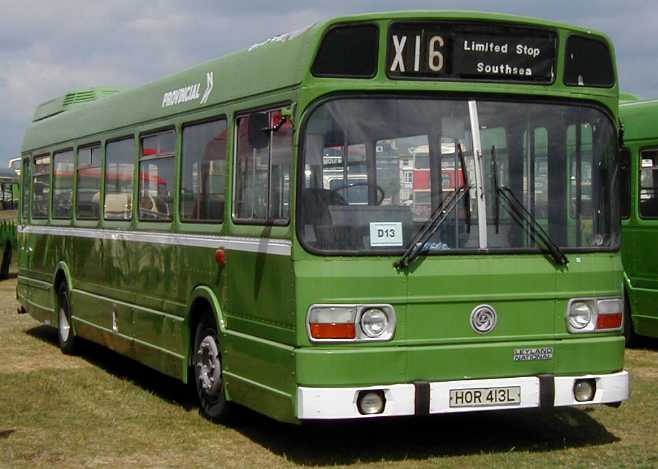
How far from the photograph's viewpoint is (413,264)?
8.52 metres

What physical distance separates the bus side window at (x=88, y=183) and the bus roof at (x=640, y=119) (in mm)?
6034

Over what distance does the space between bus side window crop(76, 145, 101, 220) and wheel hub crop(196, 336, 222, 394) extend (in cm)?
387

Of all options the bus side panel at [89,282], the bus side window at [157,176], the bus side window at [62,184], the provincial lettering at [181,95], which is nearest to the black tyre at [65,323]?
the bus side panel at [89,282]

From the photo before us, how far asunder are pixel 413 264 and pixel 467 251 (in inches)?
16.6

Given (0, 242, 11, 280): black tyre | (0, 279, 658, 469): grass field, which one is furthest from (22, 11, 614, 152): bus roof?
(0, 242, 11, 280): black tyre

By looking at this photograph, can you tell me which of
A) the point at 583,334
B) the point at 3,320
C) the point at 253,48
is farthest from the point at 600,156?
the point at 3,320

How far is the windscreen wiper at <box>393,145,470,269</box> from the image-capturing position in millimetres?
8484

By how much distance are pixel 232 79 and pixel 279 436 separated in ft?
8.88

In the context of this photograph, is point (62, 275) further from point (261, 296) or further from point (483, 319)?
point (483, 319)

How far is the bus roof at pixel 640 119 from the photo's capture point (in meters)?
14.8

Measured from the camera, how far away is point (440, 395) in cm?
853

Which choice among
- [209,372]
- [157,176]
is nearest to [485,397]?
[209,372]

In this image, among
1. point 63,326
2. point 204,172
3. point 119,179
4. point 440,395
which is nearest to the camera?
point 440,395

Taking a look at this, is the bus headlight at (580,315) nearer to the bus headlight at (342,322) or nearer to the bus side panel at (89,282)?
the bus headlight at (342,322)
